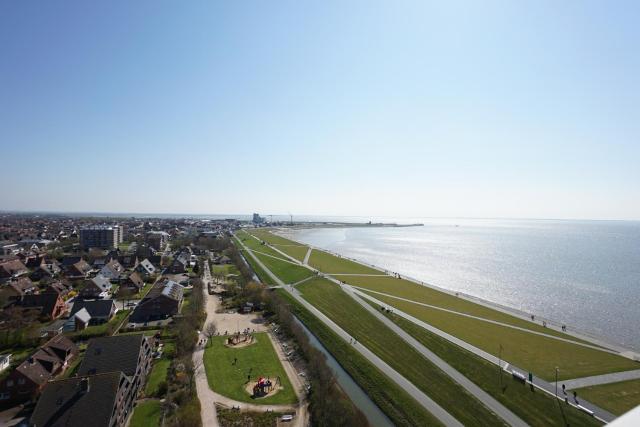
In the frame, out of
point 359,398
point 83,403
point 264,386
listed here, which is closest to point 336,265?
point 359,398

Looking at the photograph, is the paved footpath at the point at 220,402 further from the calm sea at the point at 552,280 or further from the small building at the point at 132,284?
the calm sea at the point at 552,280

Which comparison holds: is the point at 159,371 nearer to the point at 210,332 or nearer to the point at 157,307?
the point at 210,332

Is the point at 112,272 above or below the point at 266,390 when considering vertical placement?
above

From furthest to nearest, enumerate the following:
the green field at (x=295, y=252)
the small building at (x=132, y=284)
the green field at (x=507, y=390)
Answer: the green field at (x=295, y=252) < the small building at (x=132, y=284) < the green field at (x=507, y=390)

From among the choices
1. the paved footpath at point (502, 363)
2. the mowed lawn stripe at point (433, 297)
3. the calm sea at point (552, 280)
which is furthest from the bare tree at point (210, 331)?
the calm sea at point (552, 280)

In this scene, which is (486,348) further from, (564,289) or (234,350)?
(564,289)

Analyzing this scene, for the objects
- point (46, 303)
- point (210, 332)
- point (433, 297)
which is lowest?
point (210, 332)

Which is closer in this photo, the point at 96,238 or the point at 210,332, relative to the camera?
the point at 210,332

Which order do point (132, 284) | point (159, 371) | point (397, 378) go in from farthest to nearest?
point (132, 284)
point (159, 371)
point (397, 378)
